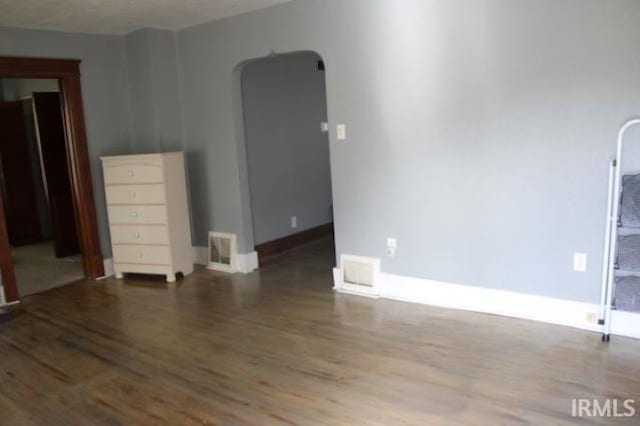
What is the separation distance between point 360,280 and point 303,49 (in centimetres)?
189

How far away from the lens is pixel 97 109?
5.00 m

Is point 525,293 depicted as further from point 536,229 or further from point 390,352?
point 390,352

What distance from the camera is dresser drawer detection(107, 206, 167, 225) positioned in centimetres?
469

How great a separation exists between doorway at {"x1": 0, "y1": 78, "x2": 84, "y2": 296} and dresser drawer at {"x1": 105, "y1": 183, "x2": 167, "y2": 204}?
0.97m

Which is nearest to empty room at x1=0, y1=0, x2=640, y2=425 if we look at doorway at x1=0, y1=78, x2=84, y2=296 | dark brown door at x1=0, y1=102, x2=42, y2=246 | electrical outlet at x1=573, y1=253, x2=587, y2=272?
electrical outlet at x1=573, y1=253, x2=587, y2=272

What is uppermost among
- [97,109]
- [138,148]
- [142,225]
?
[97,109]

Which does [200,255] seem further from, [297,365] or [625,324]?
[625,324]

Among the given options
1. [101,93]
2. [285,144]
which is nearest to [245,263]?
[285,144]

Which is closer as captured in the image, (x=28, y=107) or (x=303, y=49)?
(x=303, y=49)

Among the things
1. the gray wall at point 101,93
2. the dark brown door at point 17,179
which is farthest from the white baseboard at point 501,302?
the dark brown door at point 17,179

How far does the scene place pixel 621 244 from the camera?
2877 mm

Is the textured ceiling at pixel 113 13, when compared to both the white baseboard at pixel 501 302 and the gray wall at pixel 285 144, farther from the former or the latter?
the white baseboard at pixel 501 302

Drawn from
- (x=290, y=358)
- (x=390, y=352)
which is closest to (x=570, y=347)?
(x=390, y=352)

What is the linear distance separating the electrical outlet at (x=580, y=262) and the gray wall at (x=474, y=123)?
0.11 ft
